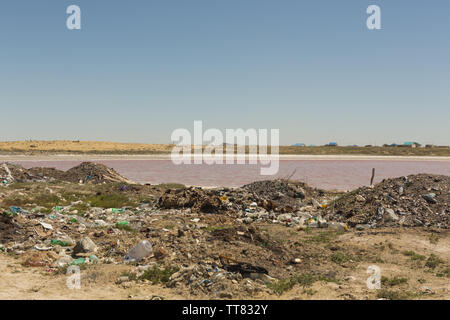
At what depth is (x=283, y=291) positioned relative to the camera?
6160 millimetres

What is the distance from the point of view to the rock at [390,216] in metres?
11.3

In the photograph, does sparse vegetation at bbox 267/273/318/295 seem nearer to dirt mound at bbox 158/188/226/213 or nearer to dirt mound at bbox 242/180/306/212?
dirt mound at bbox 158/188/226/213

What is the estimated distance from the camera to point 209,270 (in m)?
6.76

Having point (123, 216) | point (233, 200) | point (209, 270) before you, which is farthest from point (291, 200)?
point (209, 270)

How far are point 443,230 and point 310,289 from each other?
20.3 ft

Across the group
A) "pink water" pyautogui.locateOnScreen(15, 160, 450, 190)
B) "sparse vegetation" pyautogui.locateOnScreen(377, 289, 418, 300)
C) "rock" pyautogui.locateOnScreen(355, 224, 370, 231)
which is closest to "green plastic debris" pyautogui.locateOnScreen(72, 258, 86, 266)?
"sparse vegetation" pyautogui.locateOnScreen(377, 289, 418, 300)

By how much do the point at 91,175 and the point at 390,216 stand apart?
16980 mm

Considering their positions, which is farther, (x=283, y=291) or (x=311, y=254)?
(x=311, y=254)

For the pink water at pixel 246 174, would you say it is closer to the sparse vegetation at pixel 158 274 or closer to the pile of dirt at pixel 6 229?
the pile of dirt at pixel 6 229

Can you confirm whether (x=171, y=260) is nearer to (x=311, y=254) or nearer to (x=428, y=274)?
(x=311, y=254)
